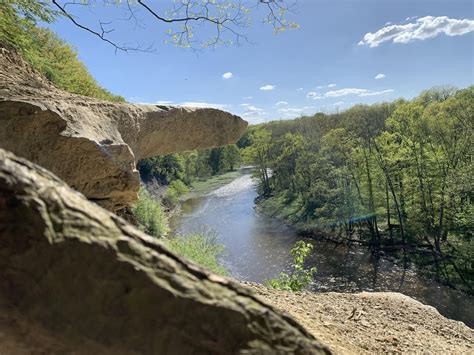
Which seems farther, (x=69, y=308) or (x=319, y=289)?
(x=319, y=289)

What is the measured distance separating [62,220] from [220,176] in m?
70.9

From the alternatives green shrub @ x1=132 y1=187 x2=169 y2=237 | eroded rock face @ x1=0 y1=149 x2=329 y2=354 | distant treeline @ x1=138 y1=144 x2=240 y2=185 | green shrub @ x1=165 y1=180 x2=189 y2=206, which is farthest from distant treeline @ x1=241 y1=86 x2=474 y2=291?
eroded rock face @ x1=0 y1=149 x2=329 y2=354

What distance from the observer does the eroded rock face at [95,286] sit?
1.19 meters

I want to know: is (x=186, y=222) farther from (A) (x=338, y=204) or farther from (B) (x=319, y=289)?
(B) (x=319, y=289)

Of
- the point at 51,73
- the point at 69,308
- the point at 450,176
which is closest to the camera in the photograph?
the point at 69,308

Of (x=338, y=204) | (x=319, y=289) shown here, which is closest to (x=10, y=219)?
(x=319, y=289)

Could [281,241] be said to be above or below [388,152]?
below

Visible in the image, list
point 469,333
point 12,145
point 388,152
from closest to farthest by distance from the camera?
point 12,145
point 469,333
point 388,152

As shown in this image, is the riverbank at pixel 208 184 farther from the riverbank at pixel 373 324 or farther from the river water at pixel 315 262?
the riverbank at pixel 373 324

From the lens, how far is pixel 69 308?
1185 mm

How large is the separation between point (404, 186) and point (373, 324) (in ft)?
75.8

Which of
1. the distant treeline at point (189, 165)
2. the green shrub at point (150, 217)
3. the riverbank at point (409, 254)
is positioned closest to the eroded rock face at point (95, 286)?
the green shrub at point (150, 217)

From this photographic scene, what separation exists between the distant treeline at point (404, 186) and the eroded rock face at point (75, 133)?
21049mm

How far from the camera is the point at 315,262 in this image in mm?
24312
